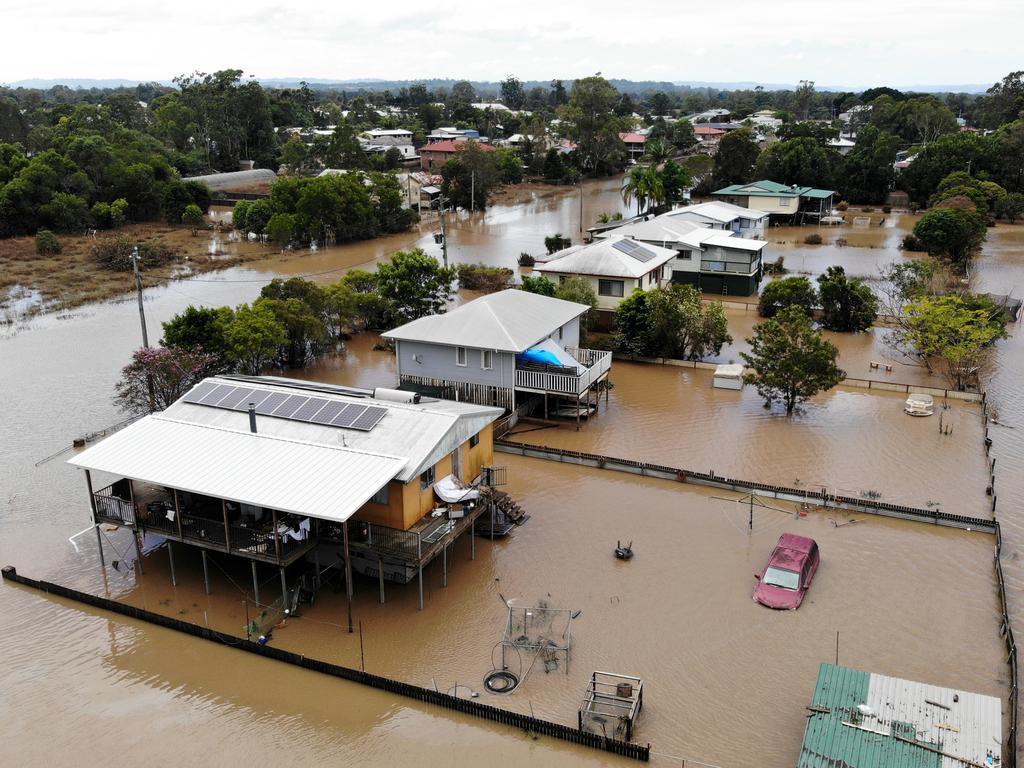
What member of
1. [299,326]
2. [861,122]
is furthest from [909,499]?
[861,122]

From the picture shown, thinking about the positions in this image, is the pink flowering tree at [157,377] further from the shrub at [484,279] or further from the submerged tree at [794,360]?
the shrub at [484,279]

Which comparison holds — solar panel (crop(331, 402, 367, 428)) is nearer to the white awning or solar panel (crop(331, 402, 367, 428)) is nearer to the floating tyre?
the white awning

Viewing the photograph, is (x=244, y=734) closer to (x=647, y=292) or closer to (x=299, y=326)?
(x=299, y=326)

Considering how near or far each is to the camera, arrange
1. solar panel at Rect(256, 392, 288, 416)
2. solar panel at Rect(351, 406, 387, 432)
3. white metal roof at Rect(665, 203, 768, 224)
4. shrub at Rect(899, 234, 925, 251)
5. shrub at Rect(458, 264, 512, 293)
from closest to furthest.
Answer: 1. solar panel at Rect(351, 406, 387, 432)
2. solar panel at Rect(256, 392, 288, 416)
3. shrub at Rect(458, 264, 512, 293)
4. white metal roof at Rect(665, 203, 768, 224)
5. shrub at Rect(899, 234, 925, 251)

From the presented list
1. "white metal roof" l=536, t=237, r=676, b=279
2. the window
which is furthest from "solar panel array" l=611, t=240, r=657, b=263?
the window

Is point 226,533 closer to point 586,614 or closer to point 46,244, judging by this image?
point 586,614

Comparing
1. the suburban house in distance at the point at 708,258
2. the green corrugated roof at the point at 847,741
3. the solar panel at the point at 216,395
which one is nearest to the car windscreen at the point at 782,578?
the green corrugated roof at the point at 847,741

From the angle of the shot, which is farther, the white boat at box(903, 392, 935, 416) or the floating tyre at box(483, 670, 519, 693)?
the white boat at box(903, 392, 935, 416)
